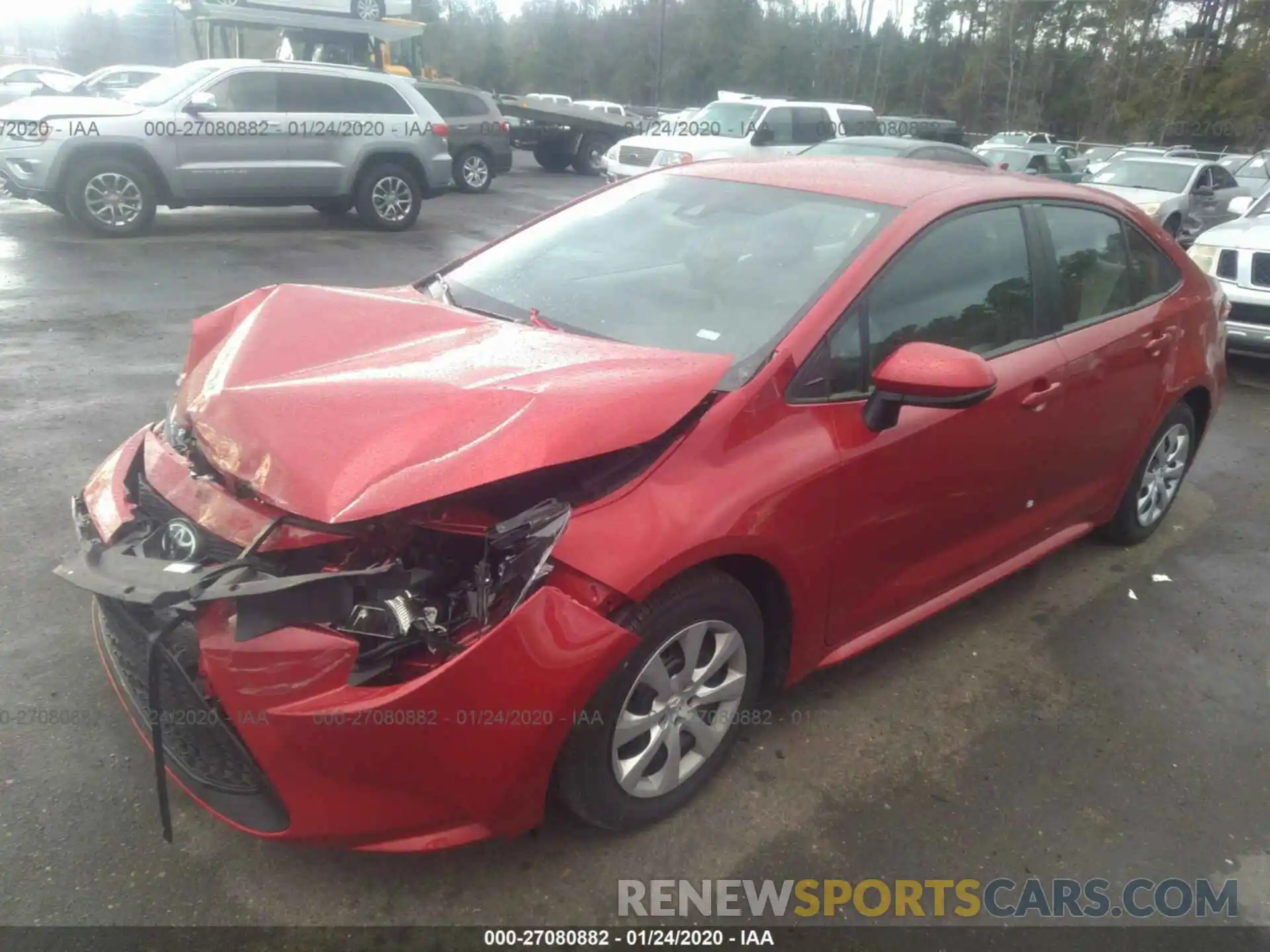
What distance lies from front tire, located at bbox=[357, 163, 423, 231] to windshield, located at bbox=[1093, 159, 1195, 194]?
9976 mm

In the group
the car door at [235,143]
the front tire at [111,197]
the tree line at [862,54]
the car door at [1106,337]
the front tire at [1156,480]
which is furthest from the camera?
the tree line at [862,54]

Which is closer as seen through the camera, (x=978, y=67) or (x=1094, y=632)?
(x=1094, y=632)

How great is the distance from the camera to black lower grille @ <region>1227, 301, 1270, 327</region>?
743 centimetres

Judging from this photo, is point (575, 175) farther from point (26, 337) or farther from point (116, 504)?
point (116, 504)

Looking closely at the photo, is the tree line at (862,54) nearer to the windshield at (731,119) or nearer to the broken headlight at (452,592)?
the windshield at (731,119)

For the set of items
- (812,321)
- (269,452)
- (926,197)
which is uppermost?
(926,197)

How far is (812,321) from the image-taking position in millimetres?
2699

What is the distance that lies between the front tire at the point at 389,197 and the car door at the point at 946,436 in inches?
393

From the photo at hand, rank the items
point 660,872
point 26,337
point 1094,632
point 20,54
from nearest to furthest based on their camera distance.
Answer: point 660,872 → point 1094,632 → point 26,337 → point 20,54

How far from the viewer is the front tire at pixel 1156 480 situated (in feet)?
13.8

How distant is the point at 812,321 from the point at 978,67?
52.1 metres

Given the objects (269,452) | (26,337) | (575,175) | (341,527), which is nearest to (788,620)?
(341,527)

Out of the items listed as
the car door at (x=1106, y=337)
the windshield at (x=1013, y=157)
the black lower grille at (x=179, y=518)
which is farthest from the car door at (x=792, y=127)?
the black lower grille at (x=179, y=518)

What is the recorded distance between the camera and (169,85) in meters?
10.6
